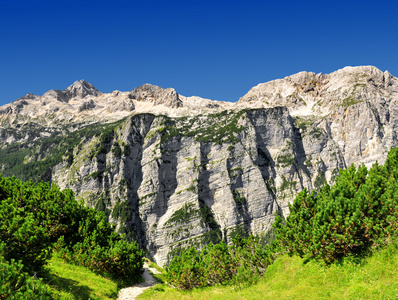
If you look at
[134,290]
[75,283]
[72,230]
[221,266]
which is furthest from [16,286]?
[221,266]

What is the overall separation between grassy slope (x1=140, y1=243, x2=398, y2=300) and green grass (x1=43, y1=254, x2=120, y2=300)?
12.2 metres

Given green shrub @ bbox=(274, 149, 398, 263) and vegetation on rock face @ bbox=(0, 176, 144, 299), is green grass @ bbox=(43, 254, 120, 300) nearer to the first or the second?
vegetation on rock face @ bbox=(0, 176, 144, 299)

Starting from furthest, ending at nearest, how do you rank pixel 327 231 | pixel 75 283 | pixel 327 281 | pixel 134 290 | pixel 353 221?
pixel 134 290 < pixel 75 283 < pixel 327 231 < pixel 327 281 < pixel 353 221

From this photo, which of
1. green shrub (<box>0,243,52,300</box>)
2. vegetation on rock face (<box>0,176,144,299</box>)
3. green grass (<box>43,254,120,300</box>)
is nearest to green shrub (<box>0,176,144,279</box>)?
vegetation on rock face (<box>0,176,144,299</box>)

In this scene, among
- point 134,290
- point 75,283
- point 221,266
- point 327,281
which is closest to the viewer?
point 327,281

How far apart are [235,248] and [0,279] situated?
108ft

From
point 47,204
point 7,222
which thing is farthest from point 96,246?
point 7,222

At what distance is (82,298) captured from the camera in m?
27.3

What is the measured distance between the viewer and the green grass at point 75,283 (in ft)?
87.7

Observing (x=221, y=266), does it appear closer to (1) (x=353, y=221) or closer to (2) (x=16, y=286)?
(1) (x=353, y=221)

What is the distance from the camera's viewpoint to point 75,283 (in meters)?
30.3

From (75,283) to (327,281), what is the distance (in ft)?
85.7

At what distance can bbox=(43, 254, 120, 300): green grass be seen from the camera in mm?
26719

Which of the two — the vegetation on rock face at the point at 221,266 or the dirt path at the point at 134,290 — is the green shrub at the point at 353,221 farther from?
the dirt path at the point at 134,290
